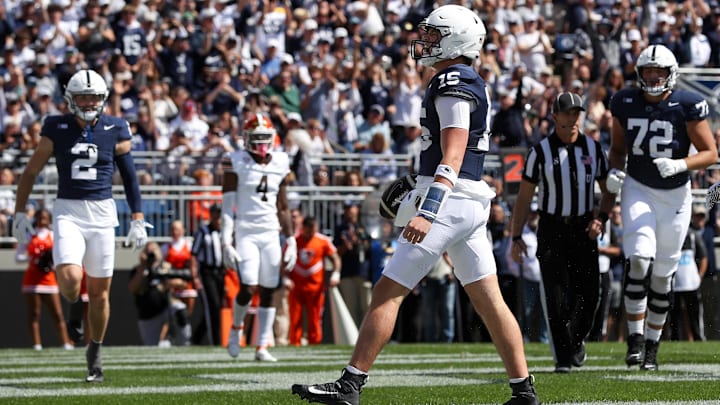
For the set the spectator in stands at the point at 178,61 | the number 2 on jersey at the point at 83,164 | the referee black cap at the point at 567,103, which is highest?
the spectator in stands at the point at 178,61

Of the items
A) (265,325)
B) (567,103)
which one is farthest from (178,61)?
(567,103)

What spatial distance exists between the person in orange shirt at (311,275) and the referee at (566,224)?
665 cm

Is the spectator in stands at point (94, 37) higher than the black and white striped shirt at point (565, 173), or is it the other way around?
the spectator in stands at point (94, 37)

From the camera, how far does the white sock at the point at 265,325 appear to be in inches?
421

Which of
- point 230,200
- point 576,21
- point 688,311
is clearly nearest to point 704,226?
point 688,311

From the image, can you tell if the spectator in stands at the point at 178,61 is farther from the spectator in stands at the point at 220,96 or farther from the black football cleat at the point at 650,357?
the black football cleat at the point at 650,357

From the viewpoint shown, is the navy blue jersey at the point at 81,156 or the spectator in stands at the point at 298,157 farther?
the spectator in stands at the point at 298,157

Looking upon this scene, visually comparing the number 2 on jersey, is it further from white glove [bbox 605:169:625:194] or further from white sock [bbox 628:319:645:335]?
white sock [bbox 628:319:645:335]

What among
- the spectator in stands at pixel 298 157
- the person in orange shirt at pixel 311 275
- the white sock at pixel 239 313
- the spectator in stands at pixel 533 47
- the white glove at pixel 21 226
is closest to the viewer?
the white glove at pixel 21 226

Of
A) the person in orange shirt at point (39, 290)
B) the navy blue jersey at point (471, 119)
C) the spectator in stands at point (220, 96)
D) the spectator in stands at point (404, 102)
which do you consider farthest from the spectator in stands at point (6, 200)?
the navy blue jersey at point (471, 119)

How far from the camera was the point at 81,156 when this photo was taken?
8.41 m

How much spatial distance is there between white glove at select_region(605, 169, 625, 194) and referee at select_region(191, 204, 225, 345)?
7.13m

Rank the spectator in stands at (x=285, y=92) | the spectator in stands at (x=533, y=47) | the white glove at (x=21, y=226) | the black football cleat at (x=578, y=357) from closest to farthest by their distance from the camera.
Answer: the black football cleat at (x=578, y=357) < the white glove at (x=21, y=226) < the spectator in stands at (x=285, y=92) < the spectator in stands at (x=533, y=47)

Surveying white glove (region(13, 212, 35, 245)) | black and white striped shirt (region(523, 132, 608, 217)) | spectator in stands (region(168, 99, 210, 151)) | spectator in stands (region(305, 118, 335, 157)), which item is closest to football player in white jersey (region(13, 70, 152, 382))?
white glove (region(13, 212, 35, 245))
